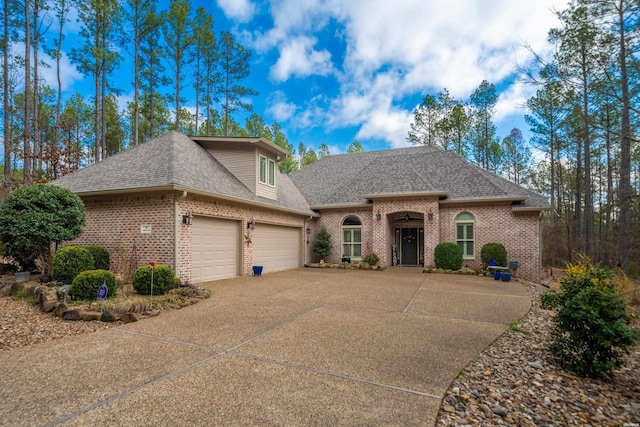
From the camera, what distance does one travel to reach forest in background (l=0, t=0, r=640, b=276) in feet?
38.7

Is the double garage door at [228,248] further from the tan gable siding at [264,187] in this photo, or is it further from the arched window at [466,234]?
the arched window at [466,234]

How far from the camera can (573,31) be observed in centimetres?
647

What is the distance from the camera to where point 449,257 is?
13.4 m

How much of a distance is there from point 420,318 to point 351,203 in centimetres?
1014

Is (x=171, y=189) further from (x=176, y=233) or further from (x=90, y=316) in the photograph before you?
(x=90, y=316)

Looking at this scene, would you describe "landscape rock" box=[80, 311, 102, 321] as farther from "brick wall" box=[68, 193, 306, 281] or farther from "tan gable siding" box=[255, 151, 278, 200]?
"tan gable siding" box=[255, 151, 278, 200]

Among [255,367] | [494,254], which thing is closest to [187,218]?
[255,367]

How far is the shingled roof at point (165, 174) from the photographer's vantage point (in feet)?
29.5

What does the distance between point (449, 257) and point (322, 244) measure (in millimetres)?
5973

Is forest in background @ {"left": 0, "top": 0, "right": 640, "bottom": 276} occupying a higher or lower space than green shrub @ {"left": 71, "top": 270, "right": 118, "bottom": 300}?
higher

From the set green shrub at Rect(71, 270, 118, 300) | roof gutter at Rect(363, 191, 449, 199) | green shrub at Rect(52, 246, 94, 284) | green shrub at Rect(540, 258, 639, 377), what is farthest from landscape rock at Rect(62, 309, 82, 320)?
roof gutter at Rect(363, 191, 449, 199)

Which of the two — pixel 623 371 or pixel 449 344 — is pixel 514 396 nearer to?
pixel 449 344

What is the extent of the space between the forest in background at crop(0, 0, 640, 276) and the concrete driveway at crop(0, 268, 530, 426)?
485cm

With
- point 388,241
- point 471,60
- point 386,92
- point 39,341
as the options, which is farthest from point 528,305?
point 386,92
